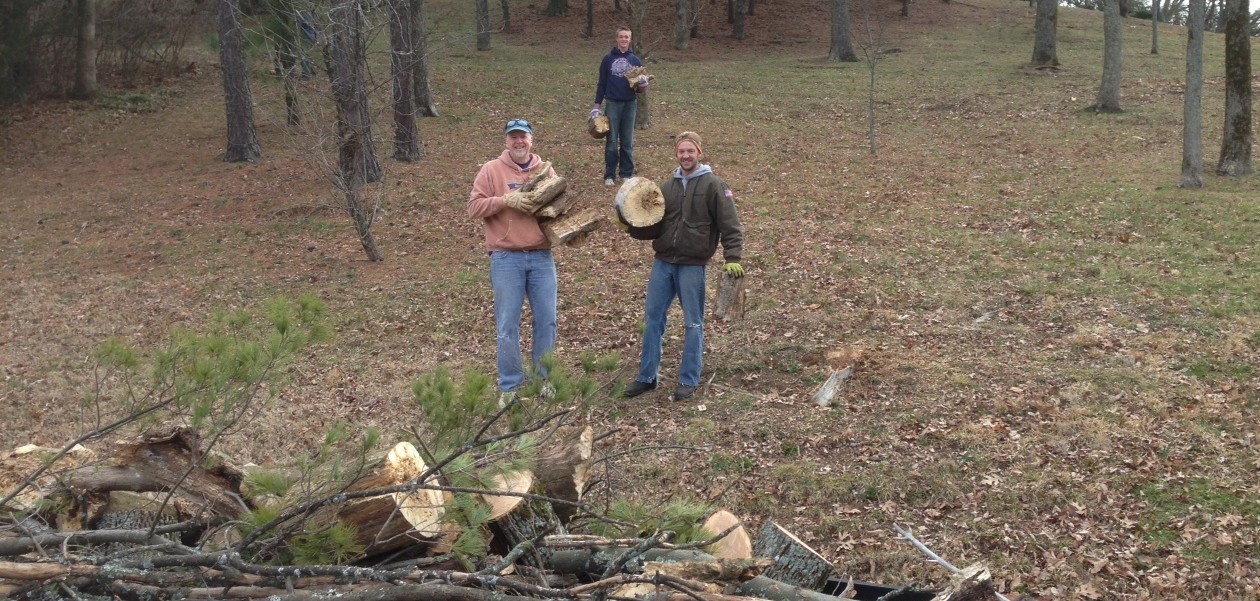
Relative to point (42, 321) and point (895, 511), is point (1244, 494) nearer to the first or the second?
point (895, 511)

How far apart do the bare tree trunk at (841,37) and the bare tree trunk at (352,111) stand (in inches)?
728

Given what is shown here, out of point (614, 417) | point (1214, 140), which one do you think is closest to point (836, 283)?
point (614, 417)

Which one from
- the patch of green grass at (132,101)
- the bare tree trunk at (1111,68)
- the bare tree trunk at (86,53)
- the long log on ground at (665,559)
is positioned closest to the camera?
the long log on ground at (665,559)

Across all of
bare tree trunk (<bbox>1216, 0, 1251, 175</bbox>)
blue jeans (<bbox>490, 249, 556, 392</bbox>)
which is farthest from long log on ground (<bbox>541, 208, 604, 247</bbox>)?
bare tree trunk (<bbox>1216, 0, 1251, 175</bbox>)

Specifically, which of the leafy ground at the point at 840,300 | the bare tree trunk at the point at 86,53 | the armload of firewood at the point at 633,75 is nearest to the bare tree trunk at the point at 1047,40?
the leafy ground at the point at 840,300

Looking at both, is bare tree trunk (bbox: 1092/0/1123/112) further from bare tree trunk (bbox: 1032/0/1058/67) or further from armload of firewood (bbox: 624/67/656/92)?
armload of firewood (bbox: 624/67/656/92)

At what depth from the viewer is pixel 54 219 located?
15.1 m

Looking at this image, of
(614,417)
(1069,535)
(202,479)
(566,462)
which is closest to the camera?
(202,479)

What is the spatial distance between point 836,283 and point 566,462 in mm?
6340

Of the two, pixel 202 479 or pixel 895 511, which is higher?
pixel 202 479

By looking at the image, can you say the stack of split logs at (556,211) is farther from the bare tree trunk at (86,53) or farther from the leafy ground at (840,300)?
the bare tree trunk at (86,53)

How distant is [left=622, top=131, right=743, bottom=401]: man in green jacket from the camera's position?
707 cm

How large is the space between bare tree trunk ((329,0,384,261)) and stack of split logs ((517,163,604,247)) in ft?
15.9

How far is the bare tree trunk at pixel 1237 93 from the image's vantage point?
1320 centimetres
